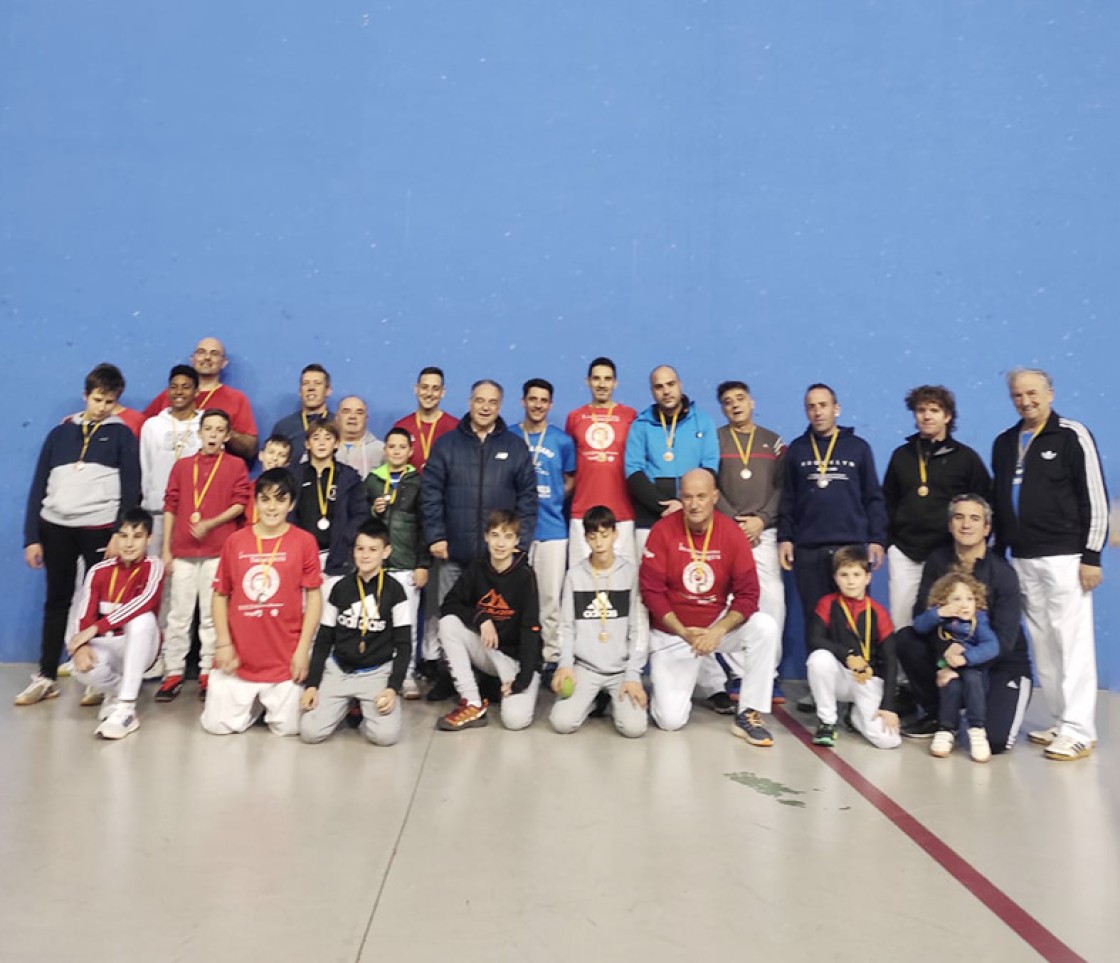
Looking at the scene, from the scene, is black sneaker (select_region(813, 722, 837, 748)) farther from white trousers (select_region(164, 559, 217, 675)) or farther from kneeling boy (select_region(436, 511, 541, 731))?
white trousers (select_region(164, 559, 217, 675))

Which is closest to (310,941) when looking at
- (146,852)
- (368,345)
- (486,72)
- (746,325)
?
(146,852)

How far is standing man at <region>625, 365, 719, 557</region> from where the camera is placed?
4750 mm

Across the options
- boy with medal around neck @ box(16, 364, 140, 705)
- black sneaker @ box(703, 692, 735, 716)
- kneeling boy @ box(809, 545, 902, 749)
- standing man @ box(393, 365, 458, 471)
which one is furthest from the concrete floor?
standing man @ box(393, 365, 458, 471)

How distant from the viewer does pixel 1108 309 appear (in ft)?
18.1

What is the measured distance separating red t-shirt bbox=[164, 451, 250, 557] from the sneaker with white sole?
12.4ft

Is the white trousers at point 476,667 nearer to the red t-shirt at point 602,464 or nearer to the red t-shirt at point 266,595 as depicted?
the red t-shirt at point 266,595

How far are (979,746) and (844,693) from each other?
22.1 inches

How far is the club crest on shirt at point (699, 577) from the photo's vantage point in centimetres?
423

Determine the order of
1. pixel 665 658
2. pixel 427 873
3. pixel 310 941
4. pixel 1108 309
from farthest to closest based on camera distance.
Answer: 1. pixel 1108 309
2. pixel 665 658
3. pixel 427 873
4. pixel 310 941

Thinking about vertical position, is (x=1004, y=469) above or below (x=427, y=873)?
above

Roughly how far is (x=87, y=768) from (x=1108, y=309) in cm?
568

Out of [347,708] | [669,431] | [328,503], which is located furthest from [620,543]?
[347,708]


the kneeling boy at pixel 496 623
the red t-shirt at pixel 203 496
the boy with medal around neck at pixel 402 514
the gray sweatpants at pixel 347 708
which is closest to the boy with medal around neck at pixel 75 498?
the red t-shirt at pixel 203 496

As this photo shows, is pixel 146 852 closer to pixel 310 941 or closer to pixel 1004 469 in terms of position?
pixel 310 941
